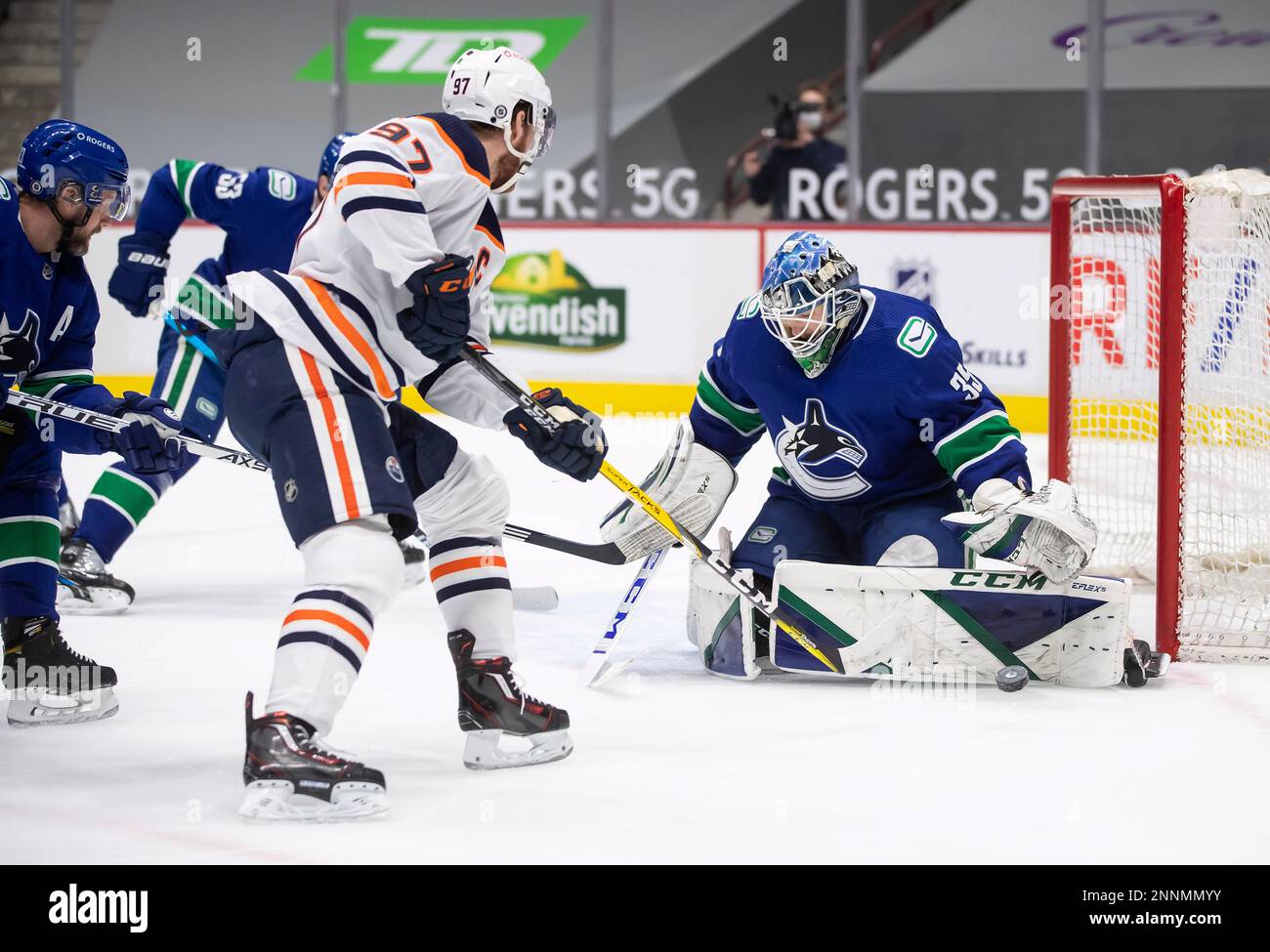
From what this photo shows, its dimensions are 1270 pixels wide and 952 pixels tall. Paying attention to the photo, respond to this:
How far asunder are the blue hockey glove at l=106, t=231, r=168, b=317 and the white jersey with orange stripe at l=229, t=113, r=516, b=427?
1520mm

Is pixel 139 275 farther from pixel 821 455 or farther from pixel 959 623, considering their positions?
pixel 959 623

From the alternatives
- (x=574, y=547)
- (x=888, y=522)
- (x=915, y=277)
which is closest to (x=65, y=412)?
(x=574, y=547)

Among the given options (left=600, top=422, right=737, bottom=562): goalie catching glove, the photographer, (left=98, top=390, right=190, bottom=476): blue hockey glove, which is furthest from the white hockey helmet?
the photographer

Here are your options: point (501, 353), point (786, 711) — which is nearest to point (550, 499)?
point (501, 353)

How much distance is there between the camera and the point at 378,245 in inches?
91.6

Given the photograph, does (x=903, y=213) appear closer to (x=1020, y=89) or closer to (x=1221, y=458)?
(x=1020, y=89)

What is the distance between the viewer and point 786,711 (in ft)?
9.63

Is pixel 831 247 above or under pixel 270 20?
Answer: under

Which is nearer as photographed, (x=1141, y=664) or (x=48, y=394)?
(x=48, y=394)

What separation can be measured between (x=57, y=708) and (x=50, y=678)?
0.20 ft

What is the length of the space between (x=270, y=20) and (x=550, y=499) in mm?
3814

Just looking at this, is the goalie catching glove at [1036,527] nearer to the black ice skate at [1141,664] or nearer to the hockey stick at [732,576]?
the black ice skate at [1141,664]

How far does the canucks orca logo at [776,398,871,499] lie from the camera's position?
10.5ft
